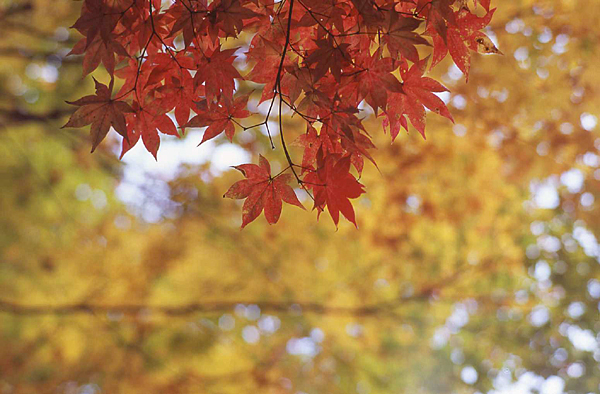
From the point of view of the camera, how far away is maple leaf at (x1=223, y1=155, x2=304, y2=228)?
0.82 meters

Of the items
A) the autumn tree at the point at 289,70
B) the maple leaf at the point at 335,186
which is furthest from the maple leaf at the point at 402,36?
the maple leaf at the point at 335,186

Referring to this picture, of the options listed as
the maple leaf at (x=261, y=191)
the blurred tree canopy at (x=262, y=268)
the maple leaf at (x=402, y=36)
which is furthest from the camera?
the blurred tree canopy at (x=262, y=268)

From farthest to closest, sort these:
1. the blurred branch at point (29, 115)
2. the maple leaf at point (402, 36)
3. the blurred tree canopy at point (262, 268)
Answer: the blurred tree canopy at point (262, 268) → the blurred branch at point (29, 115) → the maple leaf at point (402, 36)

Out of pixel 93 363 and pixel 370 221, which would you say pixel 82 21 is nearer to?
pixel 370 221

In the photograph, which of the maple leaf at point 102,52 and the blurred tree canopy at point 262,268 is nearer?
the maple leaf at point 102,52

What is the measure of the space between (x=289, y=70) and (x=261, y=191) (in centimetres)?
20

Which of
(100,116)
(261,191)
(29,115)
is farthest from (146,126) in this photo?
(29,115)

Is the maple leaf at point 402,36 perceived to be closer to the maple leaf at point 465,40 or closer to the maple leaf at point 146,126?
the maple leaf at point 465,40

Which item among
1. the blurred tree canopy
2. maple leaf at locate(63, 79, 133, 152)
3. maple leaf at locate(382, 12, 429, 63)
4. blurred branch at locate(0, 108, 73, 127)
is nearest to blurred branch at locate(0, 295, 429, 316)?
the blurred tree canopy

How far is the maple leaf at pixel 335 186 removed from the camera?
78 centimetres

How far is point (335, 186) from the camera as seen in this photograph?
0.79 m

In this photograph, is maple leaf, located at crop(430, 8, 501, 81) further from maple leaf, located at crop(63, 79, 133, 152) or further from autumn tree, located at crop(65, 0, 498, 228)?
maple leaf, located at crop(63, 79, 133, 152)

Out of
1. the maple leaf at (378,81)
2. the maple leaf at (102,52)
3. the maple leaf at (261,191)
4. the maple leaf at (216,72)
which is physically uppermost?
the maple leaf at (102,52)

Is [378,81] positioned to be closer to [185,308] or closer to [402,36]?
[402,36]
